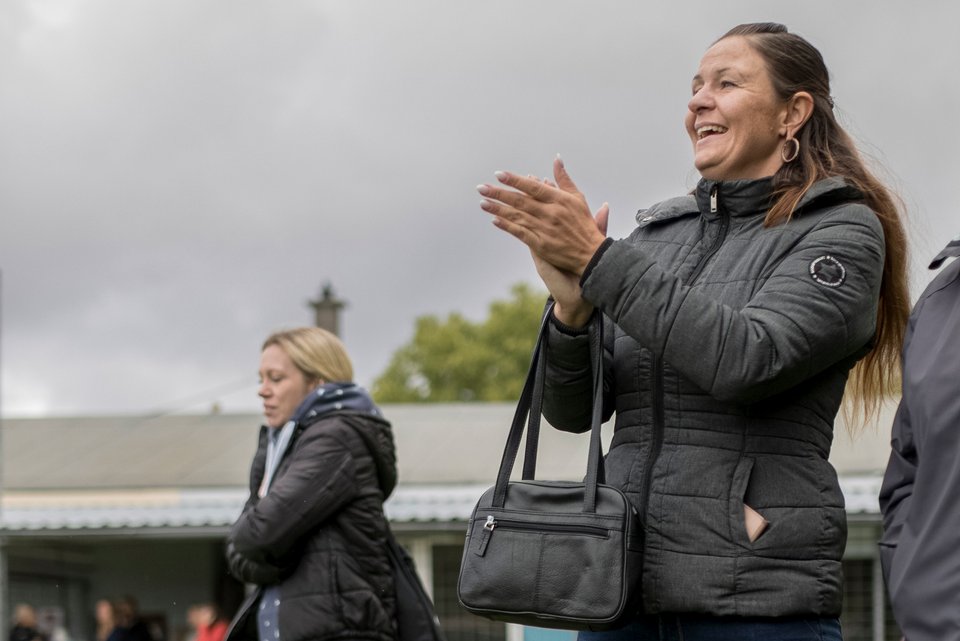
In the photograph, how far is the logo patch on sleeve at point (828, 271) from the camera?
7.73 ft

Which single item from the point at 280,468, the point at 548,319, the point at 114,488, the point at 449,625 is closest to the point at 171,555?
the point at 114,488

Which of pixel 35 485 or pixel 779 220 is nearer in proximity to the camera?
pixel 779 220

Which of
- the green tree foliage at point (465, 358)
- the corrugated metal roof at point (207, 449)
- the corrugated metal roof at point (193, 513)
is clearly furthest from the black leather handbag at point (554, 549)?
the green tree foliage at point (465, 358)

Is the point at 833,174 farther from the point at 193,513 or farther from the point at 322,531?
the point at 193,513

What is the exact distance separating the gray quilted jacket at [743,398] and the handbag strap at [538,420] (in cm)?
4

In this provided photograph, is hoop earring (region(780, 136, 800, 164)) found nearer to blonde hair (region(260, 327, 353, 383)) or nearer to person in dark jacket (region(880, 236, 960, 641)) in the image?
person in dark jacket (region(880, 236, 960, 641))

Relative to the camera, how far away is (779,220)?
2541mm

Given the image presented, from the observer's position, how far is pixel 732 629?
234 cm

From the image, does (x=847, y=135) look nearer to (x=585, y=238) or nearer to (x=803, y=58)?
(x=803, y=58)

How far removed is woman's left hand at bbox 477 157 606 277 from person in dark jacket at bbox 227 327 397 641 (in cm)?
245

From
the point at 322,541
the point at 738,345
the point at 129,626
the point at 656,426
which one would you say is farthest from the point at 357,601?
the point at 129,626

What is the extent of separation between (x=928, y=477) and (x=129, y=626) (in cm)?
1563

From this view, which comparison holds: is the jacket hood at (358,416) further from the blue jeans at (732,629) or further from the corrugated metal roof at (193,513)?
the corrugated metal roof at (193,513)

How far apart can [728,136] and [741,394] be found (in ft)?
1.89
